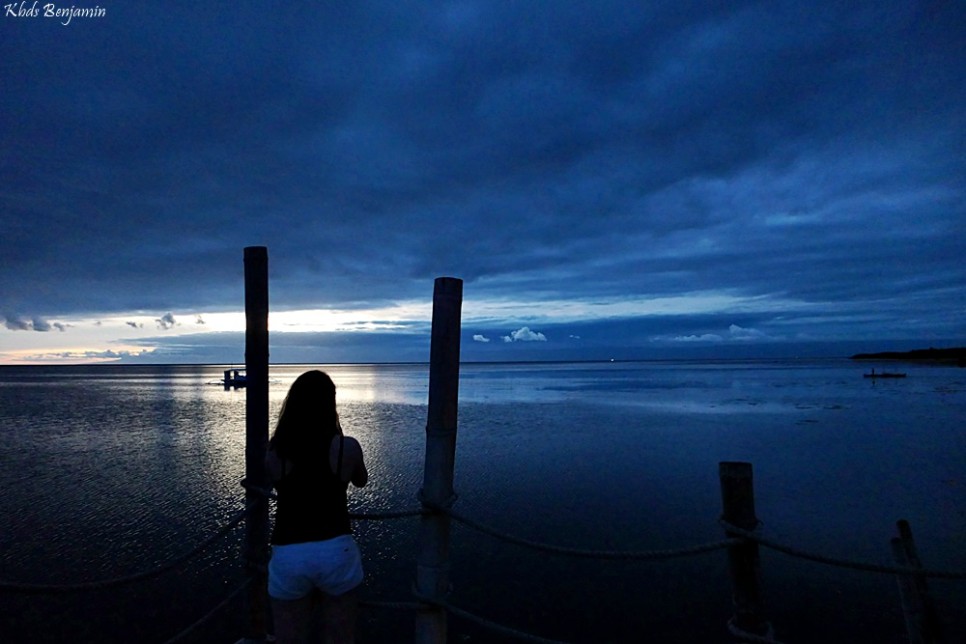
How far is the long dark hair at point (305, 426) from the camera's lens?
3314 mm

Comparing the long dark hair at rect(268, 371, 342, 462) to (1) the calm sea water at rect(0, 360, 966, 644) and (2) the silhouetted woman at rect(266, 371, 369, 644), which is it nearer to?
(2) the silhouetted woman at rect(266, 371, 369, 644)

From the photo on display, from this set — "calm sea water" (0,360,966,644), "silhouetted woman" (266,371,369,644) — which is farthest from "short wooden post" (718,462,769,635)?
"calm sea water" (0,360,966,644)

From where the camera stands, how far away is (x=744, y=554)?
3.40 meters

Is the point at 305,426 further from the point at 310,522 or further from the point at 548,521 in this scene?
the point at 548,521

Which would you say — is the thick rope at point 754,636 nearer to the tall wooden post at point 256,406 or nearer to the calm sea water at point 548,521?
the tall wooden post at point 256,406

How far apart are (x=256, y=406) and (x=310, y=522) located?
1.45 m

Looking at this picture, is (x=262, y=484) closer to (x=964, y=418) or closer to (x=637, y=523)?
(x=637, y=523)

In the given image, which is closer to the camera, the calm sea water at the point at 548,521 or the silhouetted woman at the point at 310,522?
the silhouetted woman at the point at 310,522

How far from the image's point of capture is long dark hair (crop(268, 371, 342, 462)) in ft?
10.9

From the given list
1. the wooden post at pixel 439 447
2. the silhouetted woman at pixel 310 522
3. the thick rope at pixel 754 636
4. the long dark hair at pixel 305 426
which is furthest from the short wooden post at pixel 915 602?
the long dark hair at pixel 305 426

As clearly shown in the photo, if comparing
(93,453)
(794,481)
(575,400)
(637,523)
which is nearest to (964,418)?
(794,481)

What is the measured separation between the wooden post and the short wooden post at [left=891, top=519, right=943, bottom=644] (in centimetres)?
449

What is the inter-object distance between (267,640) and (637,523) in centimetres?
865

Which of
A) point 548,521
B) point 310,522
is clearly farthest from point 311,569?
point 548,521
